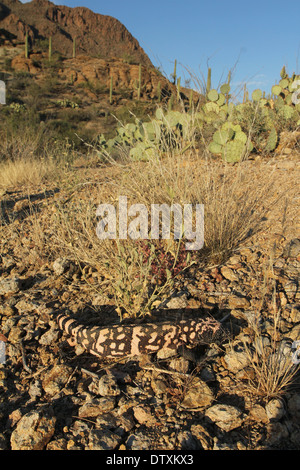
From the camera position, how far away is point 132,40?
45.6 m

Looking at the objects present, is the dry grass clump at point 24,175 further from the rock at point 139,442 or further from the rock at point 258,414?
the rock at point 258,414

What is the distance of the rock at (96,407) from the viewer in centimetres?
146

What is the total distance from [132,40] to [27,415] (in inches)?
2078

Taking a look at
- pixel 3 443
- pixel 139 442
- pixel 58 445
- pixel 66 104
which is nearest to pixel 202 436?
pixel 139 442

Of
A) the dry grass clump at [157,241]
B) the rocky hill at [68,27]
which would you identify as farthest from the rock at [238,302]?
the rocky hill at [68,27]

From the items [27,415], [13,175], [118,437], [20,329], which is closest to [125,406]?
[118,437]

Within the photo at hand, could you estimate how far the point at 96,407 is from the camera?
1481mm

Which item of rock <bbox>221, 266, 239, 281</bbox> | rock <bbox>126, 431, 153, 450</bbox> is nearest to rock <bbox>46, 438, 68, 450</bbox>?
rock <bbox>126, 431, 153, 450</bbox>

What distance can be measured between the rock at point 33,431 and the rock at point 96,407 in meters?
0.14

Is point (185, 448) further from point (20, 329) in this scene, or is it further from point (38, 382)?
point (20, 329)

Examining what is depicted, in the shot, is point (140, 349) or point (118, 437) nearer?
point (118, 437)

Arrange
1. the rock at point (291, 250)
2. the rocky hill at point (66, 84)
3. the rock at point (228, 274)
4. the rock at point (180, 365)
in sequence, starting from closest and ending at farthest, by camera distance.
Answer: the rock at point (180, 365), the rock at point (228, 274), the rock at point (291, 250), the rocky hill at point (66, 84)

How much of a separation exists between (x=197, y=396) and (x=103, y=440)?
1.51 ft

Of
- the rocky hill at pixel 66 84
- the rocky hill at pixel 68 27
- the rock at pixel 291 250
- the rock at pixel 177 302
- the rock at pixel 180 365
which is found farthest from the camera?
the rocky hill at pixel 68 27
